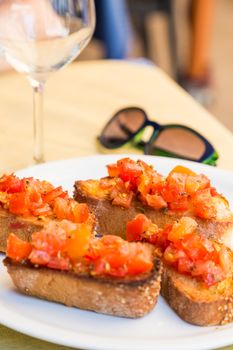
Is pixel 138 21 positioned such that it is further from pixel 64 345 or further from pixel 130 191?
pixel 64 345

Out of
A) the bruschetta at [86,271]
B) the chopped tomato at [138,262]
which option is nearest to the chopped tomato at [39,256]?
the bruschetta at [86,271]

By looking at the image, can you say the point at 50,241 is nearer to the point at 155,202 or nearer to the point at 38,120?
the point at 155,202

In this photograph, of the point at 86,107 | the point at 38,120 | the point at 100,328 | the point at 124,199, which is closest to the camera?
the point at 100,328

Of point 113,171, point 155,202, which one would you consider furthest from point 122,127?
point 155,202

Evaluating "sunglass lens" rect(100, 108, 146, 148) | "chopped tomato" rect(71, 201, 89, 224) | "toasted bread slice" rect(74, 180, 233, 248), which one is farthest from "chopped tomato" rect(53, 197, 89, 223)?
"sunglass lens" rect(100, 108, 146, 148)

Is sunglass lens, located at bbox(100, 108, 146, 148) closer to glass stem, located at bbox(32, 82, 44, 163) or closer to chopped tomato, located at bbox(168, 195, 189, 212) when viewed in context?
glass stem, located at bbox(32, 82, 44, 163)

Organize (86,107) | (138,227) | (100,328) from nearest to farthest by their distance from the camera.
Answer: (100,328) → (138,227) → (86,107)
